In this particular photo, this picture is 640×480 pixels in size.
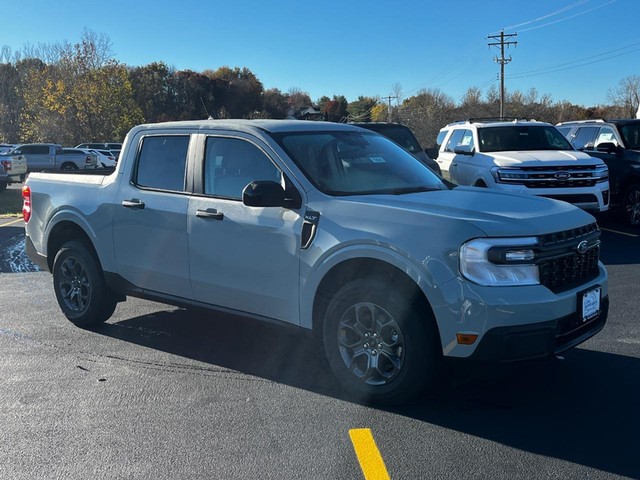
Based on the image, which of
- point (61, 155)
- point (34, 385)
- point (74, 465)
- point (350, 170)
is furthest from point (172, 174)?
point (61, 155)

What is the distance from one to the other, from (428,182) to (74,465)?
331 cm

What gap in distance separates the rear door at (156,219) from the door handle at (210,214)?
0.66 ft

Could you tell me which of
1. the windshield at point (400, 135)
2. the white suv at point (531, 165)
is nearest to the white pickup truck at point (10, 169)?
the windshield at point (400, 135)

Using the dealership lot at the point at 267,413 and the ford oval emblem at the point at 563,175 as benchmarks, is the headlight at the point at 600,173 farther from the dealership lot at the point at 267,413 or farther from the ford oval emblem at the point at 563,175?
the dealership lot at the point at 267,413

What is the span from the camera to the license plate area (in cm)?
432

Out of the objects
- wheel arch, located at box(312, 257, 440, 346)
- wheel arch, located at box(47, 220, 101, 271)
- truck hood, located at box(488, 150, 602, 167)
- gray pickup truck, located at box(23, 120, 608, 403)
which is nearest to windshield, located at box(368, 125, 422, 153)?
truck hood, located at box(488, 150, 602, 167)

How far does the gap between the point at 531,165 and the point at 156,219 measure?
22.8ft

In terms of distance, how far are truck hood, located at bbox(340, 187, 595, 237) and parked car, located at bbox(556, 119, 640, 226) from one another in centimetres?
821

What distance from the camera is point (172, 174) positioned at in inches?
223

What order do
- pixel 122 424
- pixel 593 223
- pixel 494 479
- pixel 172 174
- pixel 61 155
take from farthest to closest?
pixel 61 155, pixel 172 174, pixel 593 223, pixel 122 424, pixel 494 479

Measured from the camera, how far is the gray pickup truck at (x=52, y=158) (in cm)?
3500

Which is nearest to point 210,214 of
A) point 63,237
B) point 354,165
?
point 354,165

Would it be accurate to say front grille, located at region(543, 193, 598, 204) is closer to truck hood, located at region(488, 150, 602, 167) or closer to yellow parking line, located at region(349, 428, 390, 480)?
truck hood, located at region(488, 150, 602, 167)

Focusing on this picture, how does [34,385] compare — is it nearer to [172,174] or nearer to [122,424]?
[122,424]
